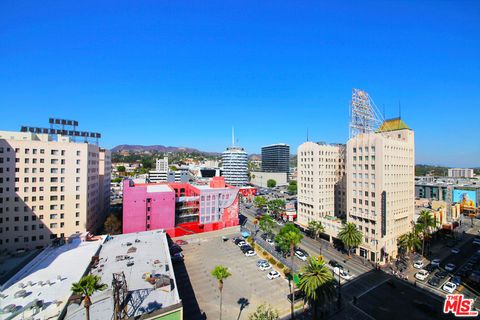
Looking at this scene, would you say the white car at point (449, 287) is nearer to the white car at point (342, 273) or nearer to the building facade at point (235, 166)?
the white car at point (342, 273)

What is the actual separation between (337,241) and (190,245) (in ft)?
157

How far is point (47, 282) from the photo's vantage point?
36.2m

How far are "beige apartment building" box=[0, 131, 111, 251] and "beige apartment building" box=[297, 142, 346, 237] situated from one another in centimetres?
7414

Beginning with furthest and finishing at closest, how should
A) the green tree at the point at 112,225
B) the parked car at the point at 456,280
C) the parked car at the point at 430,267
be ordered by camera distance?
the green tree at the point at 112,225, the parked car at the point at 430,267, the parked car at the point at 456,280

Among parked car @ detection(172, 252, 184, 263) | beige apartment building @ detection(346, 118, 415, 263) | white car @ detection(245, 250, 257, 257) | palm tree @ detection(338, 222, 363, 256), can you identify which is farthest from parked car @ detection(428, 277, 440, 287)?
parked car @ detection(172, 252, 184, 263)

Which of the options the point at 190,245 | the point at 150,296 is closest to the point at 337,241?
the point at 190,245

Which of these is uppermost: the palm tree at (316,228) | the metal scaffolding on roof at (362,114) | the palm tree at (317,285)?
the metal scaffolding on roof at (362,114)

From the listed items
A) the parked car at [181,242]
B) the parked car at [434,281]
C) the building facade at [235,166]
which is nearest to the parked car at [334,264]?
the parked car at [434,281]

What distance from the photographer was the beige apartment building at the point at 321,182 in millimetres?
81250

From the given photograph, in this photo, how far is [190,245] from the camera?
71688 millimetres

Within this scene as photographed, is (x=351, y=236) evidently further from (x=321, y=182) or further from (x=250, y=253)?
(x=250, y=253)

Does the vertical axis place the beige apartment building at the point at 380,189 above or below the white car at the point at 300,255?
above

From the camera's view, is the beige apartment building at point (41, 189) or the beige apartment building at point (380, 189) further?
the beige apartment building at point (41, 189)

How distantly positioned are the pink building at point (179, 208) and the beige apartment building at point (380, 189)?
4244 cm
